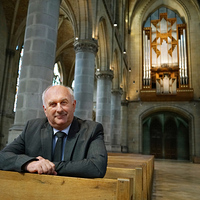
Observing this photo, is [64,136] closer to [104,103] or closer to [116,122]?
[104,103]

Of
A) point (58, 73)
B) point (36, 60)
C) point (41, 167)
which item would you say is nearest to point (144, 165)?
point (41, 167)

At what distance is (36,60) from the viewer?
4.45 metres

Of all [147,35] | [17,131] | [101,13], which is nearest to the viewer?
[17,131]

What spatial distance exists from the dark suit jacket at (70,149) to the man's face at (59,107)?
0.08m

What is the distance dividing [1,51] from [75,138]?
11.8 meters

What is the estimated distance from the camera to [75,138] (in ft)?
5.73

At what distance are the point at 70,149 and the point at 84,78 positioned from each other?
6.11 meters

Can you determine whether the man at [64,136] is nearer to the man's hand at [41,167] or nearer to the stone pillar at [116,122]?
the man's hand at [41,167]

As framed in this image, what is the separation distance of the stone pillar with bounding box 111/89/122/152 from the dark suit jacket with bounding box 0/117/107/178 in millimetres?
11227

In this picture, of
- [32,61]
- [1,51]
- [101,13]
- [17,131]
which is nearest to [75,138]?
[17,131]

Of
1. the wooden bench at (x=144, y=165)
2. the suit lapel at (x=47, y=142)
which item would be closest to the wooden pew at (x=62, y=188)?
the suit lapel at (x=47, y=142)

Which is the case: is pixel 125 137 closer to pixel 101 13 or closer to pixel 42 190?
pixel 101 13

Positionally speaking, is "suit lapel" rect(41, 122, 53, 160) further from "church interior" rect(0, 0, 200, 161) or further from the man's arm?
→ "church interior" rect(0, 0, 200, 161)

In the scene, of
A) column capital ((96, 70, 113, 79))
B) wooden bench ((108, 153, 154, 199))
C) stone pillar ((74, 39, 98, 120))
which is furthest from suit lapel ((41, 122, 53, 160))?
column capital ((96, 70, 113, 79))
